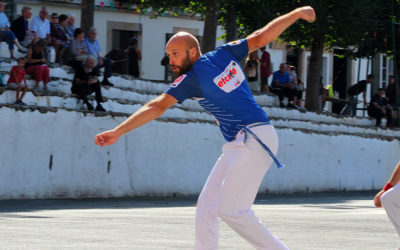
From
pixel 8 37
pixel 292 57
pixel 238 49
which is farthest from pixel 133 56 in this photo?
pixel 292 57

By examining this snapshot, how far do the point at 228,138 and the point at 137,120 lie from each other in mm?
721

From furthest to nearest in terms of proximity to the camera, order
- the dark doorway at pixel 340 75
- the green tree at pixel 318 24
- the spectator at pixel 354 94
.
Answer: the dark doorway at pixel 340 75 → the spectator at pixel 354 94 → the green tree at pixel 318 24

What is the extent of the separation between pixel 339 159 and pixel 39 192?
32.8ft

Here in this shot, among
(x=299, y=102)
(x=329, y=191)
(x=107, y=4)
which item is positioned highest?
(x=107, y=4)

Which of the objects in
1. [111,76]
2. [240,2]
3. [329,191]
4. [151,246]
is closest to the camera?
[151,246]

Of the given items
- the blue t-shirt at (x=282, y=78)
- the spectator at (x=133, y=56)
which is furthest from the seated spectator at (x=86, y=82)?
the blue t-shirt at (x=282, y=78)

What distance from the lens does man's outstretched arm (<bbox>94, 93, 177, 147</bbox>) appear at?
22.0 ft

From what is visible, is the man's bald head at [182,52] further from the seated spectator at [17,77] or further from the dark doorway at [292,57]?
the dark doorway at [292,57]

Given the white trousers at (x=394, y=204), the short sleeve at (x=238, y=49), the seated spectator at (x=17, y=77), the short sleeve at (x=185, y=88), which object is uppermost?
the short sleeve at (x=238, y=49)

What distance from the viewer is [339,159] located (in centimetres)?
2564

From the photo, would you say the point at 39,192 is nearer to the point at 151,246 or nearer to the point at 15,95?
the point at 15,95

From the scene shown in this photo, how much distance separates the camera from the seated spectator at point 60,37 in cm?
2284

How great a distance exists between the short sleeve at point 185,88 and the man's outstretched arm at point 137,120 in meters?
0.04

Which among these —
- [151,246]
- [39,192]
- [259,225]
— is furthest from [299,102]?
[259,225]
